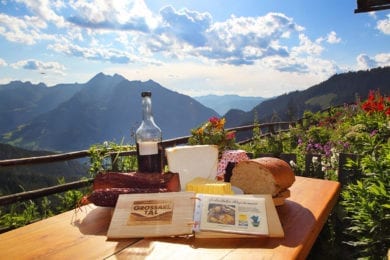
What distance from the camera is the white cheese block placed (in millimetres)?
2027

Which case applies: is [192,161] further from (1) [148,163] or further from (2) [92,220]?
(2) [92,220]

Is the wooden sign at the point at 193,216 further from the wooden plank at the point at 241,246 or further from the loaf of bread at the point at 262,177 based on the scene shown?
the loaf of bread at the point at 262,177

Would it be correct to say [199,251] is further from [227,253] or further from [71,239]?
[71,239]

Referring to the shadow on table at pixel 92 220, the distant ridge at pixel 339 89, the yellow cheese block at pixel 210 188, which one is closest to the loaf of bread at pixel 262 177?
the yellow cheese block at pixel 210 188

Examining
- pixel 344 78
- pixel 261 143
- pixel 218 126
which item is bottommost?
pixel 261 143

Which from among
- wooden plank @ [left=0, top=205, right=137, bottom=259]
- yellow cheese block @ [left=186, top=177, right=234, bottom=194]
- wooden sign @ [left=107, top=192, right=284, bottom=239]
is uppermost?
yellow cheese block @ [left=186, top=177, right=234, bottom=194]

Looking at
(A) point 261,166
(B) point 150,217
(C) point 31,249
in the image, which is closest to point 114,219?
(B) point 150,217

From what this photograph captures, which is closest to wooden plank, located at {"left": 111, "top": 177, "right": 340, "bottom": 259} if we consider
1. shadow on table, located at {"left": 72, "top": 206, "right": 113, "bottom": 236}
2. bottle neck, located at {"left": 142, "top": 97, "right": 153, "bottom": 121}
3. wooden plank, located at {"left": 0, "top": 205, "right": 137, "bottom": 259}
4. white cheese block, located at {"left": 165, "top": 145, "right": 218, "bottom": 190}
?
wooden plank, located at {"left": 0, "top": 205, "right": 137, "bottom": 259}

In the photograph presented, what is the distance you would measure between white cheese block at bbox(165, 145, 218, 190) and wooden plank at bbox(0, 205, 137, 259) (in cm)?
48

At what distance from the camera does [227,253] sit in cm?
123

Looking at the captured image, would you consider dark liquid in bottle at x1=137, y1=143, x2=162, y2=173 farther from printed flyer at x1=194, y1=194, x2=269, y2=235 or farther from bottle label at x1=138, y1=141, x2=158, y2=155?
printed flyer at x1=194, y1=194, x2=269, y2=235

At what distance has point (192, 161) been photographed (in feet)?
6.76

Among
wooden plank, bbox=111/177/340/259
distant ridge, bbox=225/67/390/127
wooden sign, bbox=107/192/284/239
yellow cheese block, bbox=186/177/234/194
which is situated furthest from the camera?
distant ridge, bbox=225/67/390/127

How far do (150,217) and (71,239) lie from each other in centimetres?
33
